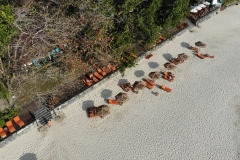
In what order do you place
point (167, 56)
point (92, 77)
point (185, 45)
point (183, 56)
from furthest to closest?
point (185, 45), point (167, 56), point (183, 56), point (92, 77)

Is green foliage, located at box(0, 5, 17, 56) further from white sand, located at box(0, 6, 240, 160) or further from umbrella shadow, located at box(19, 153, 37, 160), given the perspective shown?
umbrella shadow, located at box(19, 153, 37, 160)

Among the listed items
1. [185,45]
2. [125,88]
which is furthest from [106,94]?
[185,45]

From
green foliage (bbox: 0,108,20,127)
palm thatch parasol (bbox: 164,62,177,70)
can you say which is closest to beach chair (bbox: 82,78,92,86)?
green foliage (bbox: 0,108,20,127)

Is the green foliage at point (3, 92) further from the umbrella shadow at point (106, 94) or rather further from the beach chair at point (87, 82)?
the umbrella shadow at point (106, 94)

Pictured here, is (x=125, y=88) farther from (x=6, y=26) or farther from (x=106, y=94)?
(x=6, y=26)

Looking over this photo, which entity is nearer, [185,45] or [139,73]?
[139,73]

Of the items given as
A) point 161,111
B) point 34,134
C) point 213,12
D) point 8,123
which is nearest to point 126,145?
point 161,111
